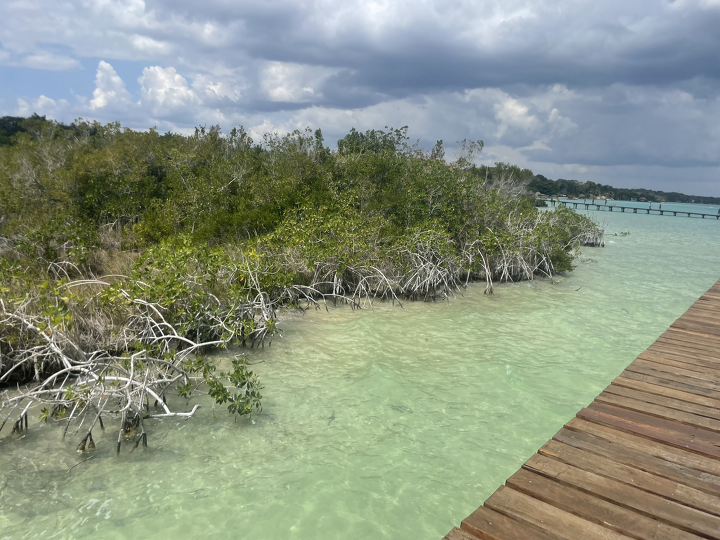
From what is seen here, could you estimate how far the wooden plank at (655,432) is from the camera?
327 centimetres

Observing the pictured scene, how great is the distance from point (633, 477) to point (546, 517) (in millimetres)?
811

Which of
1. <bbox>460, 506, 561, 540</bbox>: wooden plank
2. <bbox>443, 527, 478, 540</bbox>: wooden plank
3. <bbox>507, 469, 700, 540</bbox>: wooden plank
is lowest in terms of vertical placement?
<bbox>443, 527, 478, 540</bbox>: wooden plank

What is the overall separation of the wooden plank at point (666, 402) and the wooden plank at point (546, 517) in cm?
190

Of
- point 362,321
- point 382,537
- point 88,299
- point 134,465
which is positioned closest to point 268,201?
point 362,321

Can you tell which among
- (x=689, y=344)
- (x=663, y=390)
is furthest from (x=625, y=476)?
(x=689, y=344)

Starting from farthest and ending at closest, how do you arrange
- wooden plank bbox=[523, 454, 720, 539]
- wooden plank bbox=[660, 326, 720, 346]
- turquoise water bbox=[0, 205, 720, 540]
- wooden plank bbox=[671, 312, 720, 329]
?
wooden plank bbox=[671, 312, 720, 329] → wooden plank bbox=[660, 326, 720, 346] → turquoise water bbox=[0, 205, 720, 540] → wooden plank bbox=[523, 454, 720, 539]

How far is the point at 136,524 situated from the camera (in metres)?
3.34

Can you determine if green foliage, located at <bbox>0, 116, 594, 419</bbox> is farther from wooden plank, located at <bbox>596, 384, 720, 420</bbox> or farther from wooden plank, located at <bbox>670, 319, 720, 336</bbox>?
wooden plank, located at <bbox>670, 319, 720, 336</bbox>

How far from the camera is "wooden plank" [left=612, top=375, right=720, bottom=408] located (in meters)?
4.07

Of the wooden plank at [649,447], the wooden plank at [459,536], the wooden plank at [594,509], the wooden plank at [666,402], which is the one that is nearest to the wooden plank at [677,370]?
the wooden plank at [666,402]

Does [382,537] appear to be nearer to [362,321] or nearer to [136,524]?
[136,524]

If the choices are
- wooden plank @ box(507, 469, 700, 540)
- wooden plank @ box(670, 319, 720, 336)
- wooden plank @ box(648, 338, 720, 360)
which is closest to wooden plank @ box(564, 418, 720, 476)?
wooden plank @ box(507, 469, 700, 540)

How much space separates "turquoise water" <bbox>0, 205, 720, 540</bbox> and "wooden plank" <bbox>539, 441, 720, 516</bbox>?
0.90 metres

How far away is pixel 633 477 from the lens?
2.90 metres
